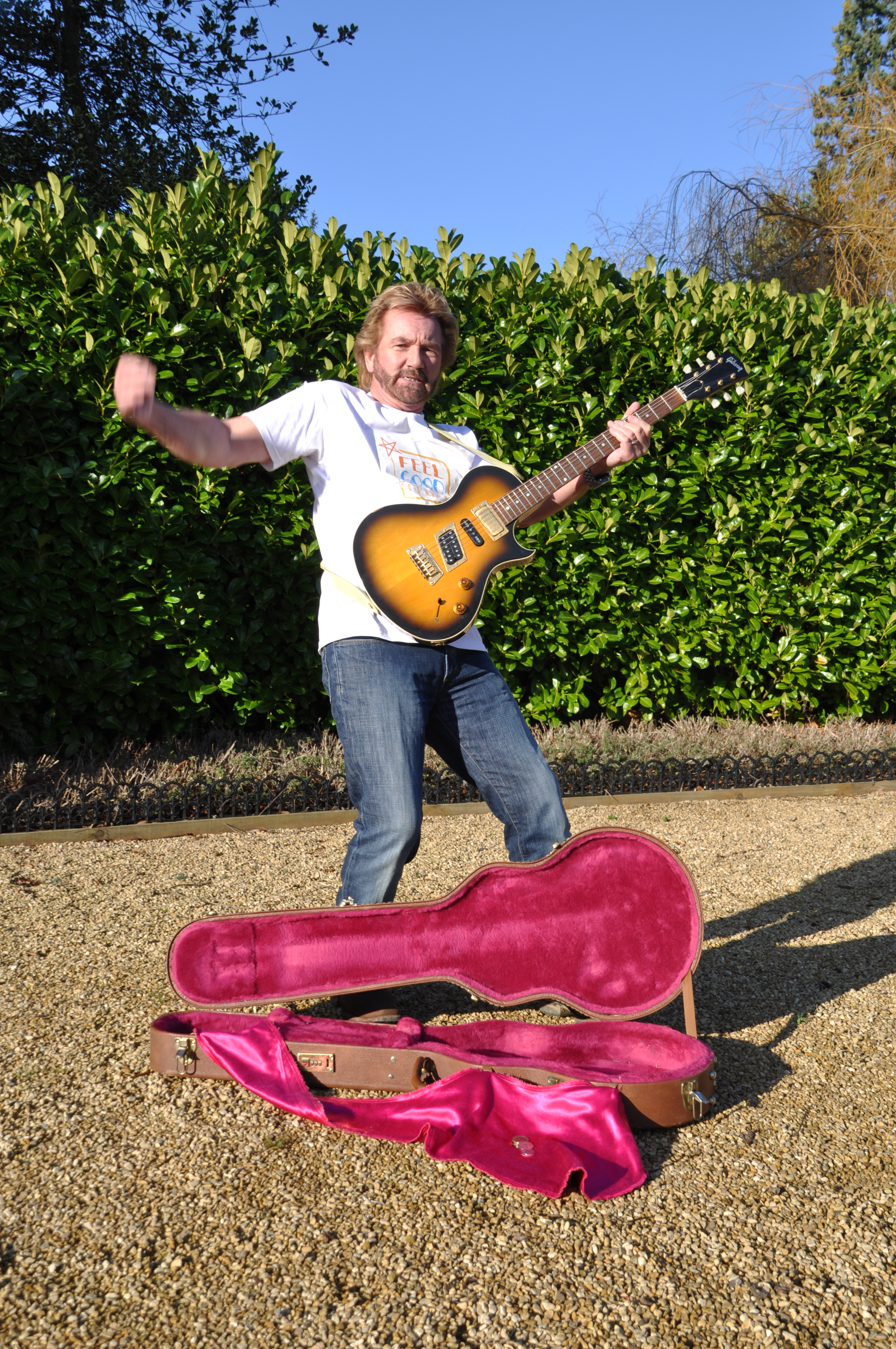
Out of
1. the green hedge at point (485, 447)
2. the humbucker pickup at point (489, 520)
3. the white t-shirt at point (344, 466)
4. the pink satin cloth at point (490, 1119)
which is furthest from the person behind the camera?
the green hedge at point (485, 447)

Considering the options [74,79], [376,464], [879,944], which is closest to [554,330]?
[376,464]

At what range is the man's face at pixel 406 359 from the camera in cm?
264

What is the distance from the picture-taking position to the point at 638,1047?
2.38 metres

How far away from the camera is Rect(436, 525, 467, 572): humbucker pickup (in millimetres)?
2654

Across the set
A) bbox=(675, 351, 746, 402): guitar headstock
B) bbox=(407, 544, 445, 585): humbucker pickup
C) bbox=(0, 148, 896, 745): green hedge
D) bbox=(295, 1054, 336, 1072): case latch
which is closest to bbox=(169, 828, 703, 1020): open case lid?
bbox=(295, 1054, 336, 1072): case latch

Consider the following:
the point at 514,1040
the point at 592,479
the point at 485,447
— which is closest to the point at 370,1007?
the point at 514,1040

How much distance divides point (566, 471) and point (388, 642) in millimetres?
941

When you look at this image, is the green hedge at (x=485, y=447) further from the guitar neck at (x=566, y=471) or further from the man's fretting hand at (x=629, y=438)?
the man's fretting hand at (x=629, y=438)

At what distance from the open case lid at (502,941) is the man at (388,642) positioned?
0.38ft

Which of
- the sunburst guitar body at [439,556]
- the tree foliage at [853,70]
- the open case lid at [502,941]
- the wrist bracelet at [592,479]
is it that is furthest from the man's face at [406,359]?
the tree foliage at [853,70]

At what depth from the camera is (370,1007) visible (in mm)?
2535

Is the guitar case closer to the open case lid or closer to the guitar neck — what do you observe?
the open case lid

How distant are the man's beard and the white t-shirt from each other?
2.3 inches

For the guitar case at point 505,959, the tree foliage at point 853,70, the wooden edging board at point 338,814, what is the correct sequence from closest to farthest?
the guitar case at point 505,959 < the wooden edging board at point 338,814 < the tree foliage at point 853,70
